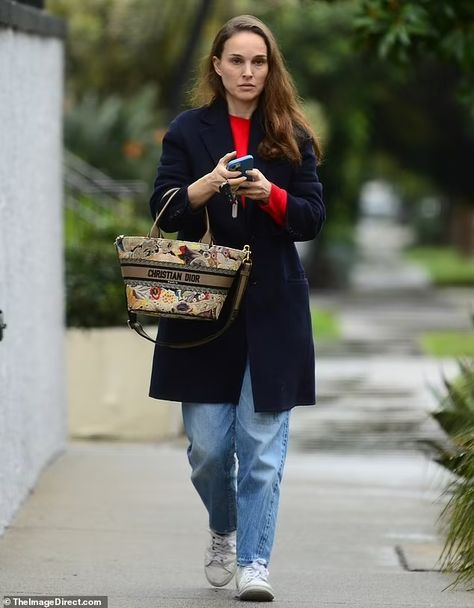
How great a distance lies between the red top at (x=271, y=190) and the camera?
5027 millimetres

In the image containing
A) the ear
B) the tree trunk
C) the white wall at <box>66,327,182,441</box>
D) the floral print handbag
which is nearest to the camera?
the floral print handbag

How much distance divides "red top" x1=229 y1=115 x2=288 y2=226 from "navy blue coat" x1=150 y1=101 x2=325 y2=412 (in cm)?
3

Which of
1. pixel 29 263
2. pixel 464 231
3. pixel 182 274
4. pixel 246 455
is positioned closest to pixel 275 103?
pixel 182 274

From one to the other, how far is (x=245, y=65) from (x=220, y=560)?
178 centimetres

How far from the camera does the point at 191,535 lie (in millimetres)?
6750

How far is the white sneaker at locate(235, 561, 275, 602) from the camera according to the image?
518cm

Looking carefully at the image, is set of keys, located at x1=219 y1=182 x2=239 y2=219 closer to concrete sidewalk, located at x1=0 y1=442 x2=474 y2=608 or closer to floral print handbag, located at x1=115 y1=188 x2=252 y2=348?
floral print handbag, located at x1=115 y1=188 x2=252 y2=348

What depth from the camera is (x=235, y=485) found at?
5.50 m

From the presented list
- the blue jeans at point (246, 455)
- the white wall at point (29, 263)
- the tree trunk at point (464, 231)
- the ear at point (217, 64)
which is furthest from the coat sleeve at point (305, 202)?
the tree trunk at point (464, 231)

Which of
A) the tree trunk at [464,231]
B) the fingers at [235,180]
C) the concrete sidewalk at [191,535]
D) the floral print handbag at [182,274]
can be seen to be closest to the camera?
the fingers at [235,180]

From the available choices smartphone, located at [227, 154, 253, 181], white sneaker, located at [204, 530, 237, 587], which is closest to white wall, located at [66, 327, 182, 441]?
white sneaker, located at [204, 530, 237, 587]

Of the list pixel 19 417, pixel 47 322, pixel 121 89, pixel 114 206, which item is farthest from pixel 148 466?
pixel 121 89

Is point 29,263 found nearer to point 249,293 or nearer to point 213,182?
point 249,293

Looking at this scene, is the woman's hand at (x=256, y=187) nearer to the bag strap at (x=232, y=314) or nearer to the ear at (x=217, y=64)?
the bag strap at (x=232, y=314)
